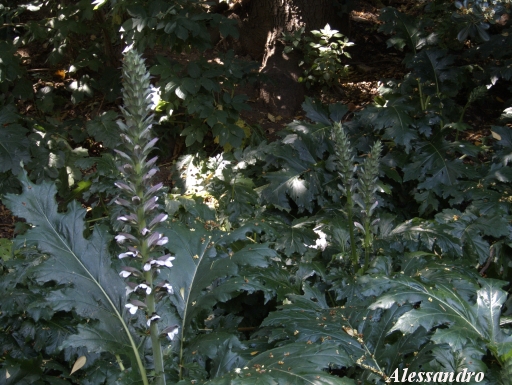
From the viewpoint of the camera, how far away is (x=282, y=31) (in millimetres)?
6293

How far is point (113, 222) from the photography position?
10.9 feet

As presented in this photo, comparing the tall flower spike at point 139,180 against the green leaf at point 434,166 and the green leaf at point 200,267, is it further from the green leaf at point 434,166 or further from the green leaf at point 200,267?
the green leaf at point 434,166

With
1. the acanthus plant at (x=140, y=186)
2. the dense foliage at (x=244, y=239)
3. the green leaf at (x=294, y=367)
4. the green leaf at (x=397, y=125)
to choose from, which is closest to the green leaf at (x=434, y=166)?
the dense foliage at (x=244, y=239)

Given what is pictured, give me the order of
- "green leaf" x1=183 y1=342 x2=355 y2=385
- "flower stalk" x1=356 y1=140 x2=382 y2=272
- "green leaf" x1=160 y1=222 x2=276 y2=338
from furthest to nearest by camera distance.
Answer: "flower stalk" x1=356 y1=140 x2=382 y2=272, "green leaf" x1=160 y1=222 x2=276 y2=338, "green leaf" x1=183 y1=342 x2=355 y2=385

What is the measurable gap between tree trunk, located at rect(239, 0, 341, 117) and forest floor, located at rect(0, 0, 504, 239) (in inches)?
5.8

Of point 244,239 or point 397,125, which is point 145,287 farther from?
point 397,125

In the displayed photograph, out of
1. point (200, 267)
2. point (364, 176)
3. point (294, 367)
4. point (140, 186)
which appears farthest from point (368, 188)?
point (140, 186)

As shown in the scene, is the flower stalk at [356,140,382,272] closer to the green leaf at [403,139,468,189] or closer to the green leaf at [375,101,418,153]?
the green leaf at [403,139,468,189]

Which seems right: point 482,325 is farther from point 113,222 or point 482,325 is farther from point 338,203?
point 113,222

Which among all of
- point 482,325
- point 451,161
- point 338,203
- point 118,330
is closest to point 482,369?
point 482,325

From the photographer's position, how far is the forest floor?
6.01 m

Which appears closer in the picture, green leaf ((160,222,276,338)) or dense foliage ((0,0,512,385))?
dense foliage ((0,0,512,385))

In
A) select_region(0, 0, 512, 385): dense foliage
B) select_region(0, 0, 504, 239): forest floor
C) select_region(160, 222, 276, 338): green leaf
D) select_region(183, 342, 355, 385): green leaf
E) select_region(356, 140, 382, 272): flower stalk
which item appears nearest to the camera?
select_region(183, 342, 355, 385): green leaf

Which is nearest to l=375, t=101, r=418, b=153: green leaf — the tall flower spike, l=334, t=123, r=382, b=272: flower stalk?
l=334, t=123, r=382, b=272: flower stalk
